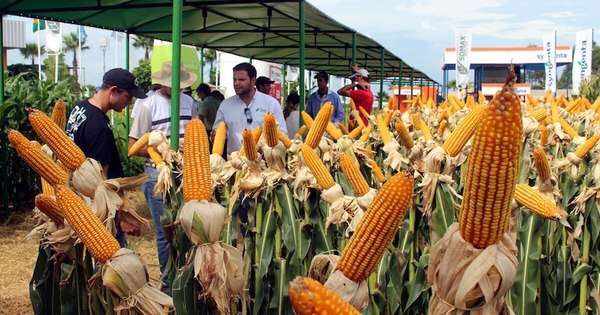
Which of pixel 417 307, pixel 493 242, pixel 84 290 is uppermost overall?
pixel 493 242

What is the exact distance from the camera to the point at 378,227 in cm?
176

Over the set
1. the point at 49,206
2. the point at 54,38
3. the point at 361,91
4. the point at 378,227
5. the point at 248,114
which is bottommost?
the point at 49,206

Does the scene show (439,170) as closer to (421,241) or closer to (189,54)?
(421,241)

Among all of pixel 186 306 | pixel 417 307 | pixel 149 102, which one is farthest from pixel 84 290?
pixel 149 102

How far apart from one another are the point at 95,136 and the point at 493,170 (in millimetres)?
3331

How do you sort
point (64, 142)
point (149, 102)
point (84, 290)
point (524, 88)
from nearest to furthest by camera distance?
point (64, 142) → point (84, 290) → point (149, 102) → point (524, 88)

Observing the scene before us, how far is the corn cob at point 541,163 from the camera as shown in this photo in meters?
3.23

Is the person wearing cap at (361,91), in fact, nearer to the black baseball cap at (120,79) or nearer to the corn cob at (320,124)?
the black baseball cap at (120,79)

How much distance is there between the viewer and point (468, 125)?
338 centimetres

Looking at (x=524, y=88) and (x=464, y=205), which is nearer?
(x=464, y=205)

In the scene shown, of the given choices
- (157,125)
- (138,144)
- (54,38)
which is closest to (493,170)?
(138,144)

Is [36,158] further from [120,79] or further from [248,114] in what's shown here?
[248,114]

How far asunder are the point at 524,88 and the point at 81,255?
46.8 meters

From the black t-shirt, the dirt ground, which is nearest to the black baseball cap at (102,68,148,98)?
the black t-shirt
